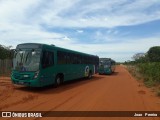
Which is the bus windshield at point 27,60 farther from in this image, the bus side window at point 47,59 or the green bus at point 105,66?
the green bus at point 105,66

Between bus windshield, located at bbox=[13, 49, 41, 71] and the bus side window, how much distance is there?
44cm

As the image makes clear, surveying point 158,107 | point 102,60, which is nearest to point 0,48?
point 102,60

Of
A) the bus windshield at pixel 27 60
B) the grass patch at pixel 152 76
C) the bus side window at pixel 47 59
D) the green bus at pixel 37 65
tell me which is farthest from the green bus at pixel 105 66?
the bus windshield at pixel 27 60

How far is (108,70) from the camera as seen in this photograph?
3969 cm

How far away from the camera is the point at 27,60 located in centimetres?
1526

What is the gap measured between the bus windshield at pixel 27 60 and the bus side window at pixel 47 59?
0.44 m

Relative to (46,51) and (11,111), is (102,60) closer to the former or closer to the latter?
(46,51)

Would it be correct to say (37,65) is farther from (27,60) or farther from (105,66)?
(105,66)

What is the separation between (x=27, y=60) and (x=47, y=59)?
1.33 metres

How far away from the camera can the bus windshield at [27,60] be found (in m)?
15.0

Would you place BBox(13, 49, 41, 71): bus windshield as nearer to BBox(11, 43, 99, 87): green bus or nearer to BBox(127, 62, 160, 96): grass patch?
BBox(11, 43, 99, 87): green bus

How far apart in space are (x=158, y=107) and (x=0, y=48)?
3359 cm

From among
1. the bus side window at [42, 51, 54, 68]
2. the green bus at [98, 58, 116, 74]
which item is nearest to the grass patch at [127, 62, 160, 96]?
the bus side window at [42, 51, 54, 68]

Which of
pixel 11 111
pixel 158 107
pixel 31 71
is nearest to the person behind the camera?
pixel 11 111
